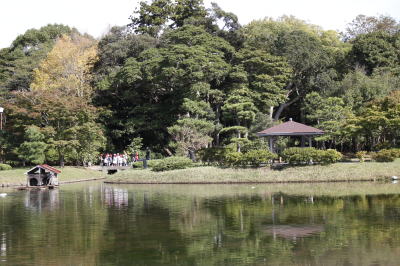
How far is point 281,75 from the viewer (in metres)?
44.0

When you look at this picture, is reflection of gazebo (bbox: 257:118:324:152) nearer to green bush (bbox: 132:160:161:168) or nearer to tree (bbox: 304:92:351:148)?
tree (bbox: 304:92:351:148)

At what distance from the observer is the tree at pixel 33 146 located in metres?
39.1

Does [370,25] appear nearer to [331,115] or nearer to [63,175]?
[331,115]

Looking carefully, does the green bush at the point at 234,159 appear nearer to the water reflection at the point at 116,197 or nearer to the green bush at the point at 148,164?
the green bush at the point at 148,164

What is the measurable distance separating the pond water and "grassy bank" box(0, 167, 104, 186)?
287 inches

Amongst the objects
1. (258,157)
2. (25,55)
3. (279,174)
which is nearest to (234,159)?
(258,157)

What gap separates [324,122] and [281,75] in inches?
271

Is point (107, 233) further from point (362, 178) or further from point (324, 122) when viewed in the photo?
point (324, 122)

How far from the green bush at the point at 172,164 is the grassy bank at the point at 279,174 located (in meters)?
0.75

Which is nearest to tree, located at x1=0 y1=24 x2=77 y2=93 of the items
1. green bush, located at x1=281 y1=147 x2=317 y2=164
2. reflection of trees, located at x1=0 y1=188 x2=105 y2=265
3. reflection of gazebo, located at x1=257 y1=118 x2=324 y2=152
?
reflection of trees, located at x1=0 y1=188 x2=105 y2=265

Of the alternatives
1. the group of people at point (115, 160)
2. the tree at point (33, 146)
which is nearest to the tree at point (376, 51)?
the group of people at point (115, 160)

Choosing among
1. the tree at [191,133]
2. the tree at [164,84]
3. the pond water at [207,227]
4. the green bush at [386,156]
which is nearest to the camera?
the pond water at [207,227]

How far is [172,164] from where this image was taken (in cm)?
3606

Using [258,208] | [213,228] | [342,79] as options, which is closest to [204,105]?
[342,79]
